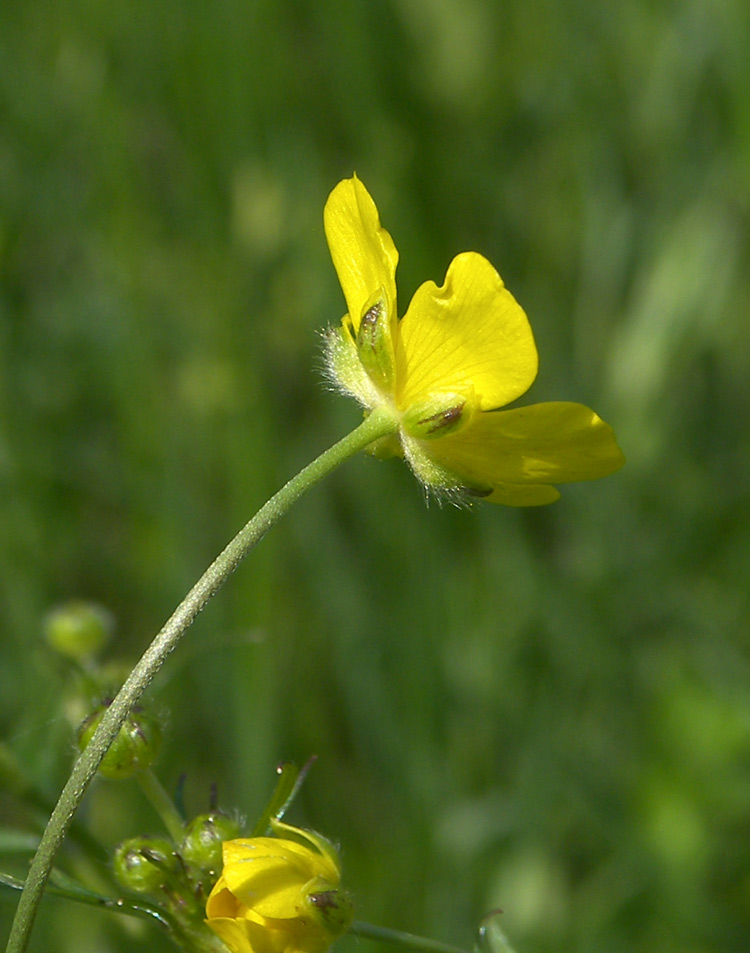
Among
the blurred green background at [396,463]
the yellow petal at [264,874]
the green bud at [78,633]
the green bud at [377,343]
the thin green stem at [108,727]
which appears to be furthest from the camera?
the blurred green background at [396,463]

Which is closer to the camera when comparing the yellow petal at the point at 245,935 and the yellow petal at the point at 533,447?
the yellow petal at the point at 245,935

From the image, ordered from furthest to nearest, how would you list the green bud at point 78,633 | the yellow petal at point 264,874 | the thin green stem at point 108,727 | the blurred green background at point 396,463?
the blurred green background at point 396,463, the green bud at point 78,633, the yellow petal at point 264,874, the thin green stem at point 108,727

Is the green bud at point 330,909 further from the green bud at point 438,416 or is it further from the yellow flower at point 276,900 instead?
the green bud at point 438,416

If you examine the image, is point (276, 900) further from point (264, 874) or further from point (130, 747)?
point (130, 747)

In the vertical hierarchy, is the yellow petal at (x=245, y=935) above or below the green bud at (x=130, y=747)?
below

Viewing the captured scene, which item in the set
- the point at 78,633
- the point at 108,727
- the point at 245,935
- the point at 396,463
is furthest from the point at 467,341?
the point at 396,463

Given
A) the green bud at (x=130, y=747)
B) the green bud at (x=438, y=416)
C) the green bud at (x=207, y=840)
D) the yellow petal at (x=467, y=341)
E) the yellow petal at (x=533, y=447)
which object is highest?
the yellow petal at (x=467, y=341)

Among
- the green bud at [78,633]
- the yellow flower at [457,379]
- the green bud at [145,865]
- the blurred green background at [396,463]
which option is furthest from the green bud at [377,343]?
the blurred green background at [396,463]
